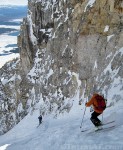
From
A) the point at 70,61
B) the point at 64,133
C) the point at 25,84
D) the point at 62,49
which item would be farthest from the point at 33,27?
the point at 64,133

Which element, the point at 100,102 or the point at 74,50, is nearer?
the point at 100,102

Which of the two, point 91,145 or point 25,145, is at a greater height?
point 91,145

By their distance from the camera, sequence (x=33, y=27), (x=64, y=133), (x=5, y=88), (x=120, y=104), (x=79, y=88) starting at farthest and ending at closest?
(x=5, y=88), (x=33, y=27), (x=79, y=88), (x=120, y=104), (x=64, y=133)

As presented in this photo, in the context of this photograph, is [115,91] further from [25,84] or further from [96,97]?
[25,84]

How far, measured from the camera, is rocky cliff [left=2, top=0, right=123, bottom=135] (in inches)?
958

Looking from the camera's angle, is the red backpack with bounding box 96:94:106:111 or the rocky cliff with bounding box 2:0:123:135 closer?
the red backpack with bounding box 96:94:106:111

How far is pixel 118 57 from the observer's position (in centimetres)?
2269

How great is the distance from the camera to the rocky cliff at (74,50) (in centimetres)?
2433

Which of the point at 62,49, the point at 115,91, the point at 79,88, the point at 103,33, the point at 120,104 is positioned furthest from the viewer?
the point at 62,49

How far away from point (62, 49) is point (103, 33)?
461 inches

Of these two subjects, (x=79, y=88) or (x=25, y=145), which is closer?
(x=25, y=145)

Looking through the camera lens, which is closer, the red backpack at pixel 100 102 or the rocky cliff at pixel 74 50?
the red backpack at pixel 100 102

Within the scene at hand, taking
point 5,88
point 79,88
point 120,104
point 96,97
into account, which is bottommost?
point 5,88

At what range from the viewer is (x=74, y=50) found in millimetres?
32938
